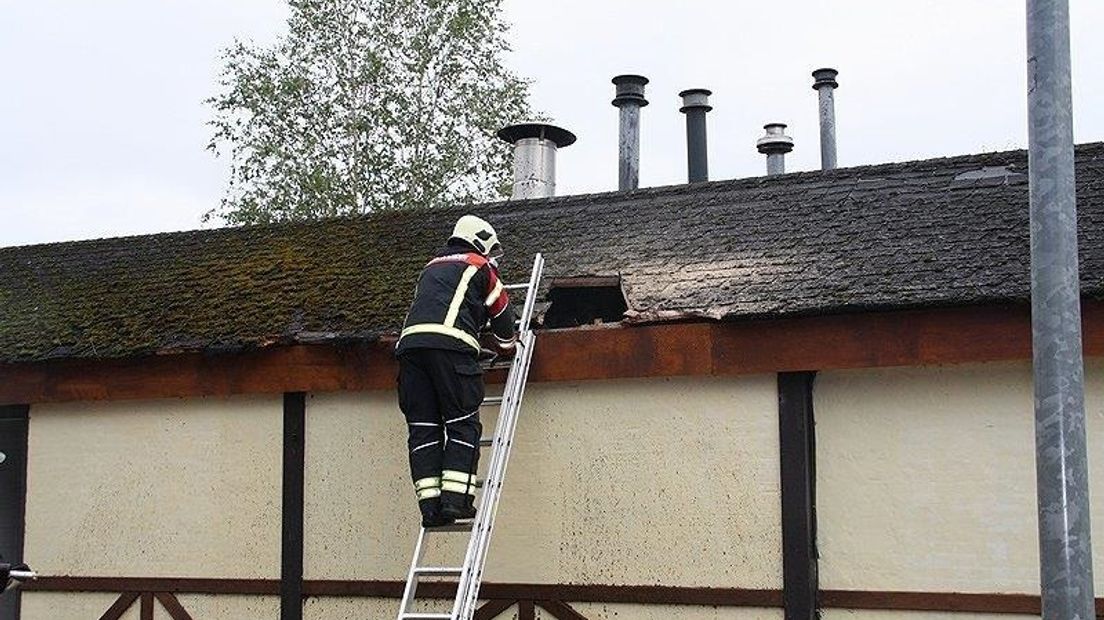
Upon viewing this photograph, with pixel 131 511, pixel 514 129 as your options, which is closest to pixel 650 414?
pixel 131 511

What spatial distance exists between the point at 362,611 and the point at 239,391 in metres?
1.54

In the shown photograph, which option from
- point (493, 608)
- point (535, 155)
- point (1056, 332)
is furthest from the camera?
point (535, 155)

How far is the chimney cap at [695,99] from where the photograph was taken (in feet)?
50.1

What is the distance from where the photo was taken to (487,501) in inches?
241

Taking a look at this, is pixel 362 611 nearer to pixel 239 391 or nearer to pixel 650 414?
pixel 239 391

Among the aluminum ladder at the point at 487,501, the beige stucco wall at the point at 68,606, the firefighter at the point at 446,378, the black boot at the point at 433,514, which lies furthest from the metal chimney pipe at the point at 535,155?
the black boot at the point at 433,514

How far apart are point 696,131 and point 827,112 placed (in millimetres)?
3564

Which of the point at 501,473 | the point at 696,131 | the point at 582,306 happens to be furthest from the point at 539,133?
the point at 501,473

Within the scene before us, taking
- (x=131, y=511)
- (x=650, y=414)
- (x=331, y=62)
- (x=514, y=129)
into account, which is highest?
(x=331, y=62)

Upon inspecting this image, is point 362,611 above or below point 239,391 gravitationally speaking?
below

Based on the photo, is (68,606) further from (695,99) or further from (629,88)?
(695,99)

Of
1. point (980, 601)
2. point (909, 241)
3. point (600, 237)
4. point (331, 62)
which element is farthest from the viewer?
point (331, 62)

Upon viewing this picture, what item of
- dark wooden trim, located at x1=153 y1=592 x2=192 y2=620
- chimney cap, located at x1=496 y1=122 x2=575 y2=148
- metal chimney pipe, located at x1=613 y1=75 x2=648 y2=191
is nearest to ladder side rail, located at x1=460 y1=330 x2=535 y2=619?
dark wooden trim, located at x1=153 y1=592 x2=192 y2=620

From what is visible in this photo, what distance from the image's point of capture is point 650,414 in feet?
22.7
